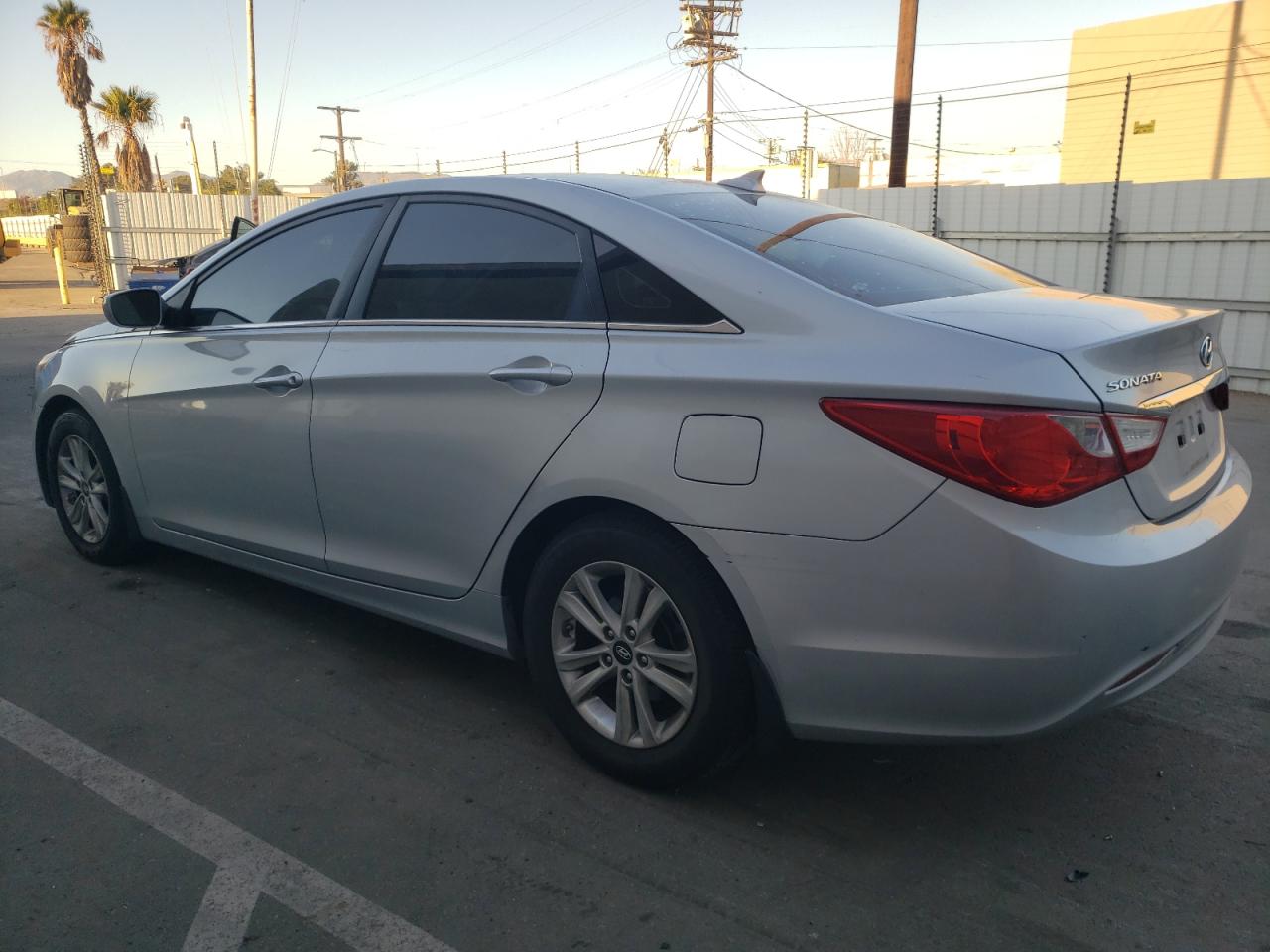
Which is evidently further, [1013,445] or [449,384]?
[449,384]

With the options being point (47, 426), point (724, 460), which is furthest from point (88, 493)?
point (724, 460)

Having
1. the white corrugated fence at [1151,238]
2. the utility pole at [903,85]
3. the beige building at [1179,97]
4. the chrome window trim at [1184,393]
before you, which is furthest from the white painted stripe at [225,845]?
the beige building at [1179,97]

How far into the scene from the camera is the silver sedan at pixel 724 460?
2193mm

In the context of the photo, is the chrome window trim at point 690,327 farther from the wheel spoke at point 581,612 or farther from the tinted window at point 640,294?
the wheel spoke at point 581,612

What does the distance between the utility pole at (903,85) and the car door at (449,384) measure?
12.6 meters

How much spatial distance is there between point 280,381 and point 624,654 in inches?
65.6

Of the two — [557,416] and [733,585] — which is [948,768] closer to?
[733,585]

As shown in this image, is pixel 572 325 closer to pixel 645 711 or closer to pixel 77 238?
pixel 645 711

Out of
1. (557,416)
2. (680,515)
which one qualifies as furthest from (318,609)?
(680,515)

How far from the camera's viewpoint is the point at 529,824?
8.79 ft

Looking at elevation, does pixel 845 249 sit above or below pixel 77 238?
below

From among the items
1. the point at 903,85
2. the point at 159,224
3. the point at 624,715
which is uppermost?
the point at 903,85

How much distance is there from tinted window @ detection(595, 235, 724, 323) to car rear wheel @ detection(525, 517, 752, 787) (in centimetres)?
55

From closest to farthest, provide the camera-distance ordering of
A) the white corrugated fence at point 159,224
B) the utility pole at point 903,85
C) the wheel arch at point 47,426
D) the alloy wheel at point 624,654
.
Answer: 1. the alloy wheel at point 624,654
2. the wheel arch at point 47,426
3. the utility pole at point 903,85
4. the white corrugated fence at point 159,224
